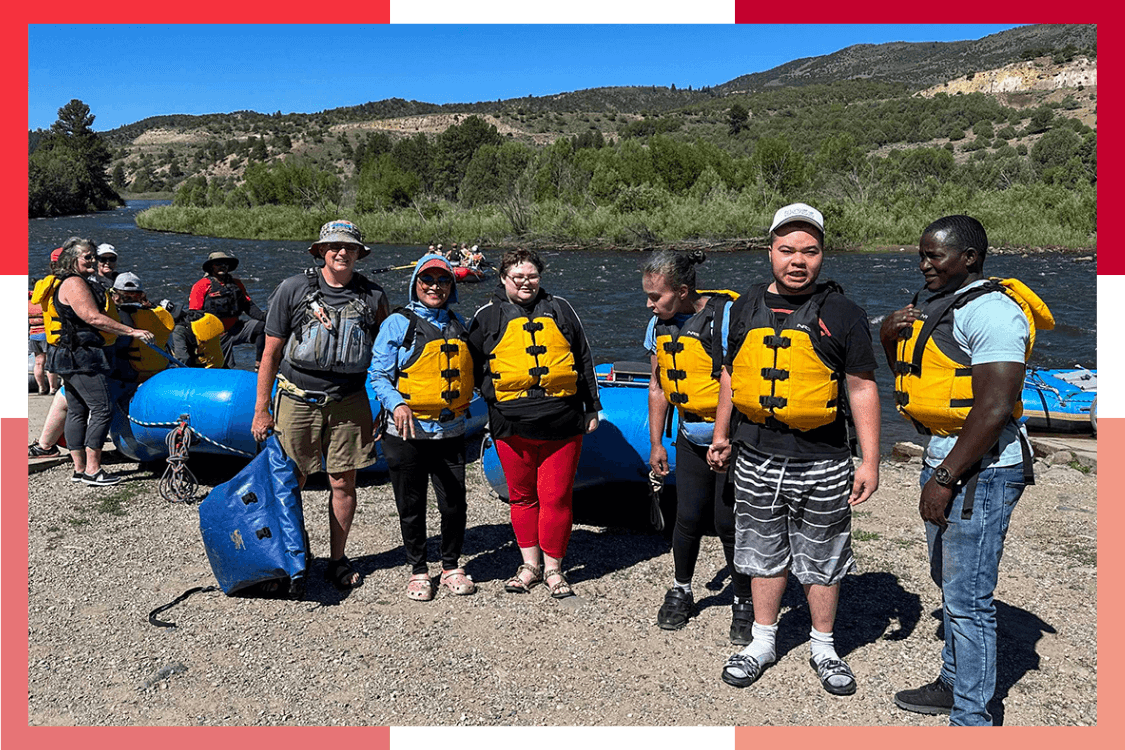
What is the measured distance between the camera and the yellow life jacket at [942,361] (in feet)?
8.91

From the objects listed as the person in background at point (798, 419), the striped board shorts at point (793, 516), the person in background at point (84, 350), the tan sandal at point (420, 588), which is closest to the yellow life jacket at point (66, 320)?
the person in background at point (84, 350)

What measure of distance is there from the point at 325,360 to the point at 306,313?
0.73 feet

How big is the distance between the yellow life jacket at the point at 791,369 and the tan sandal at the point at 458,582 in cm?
186

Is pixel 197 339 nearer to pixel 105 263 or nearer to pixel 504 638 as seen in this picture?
pixel 105 263

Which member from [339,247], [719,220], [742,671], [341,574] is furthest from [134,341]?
[719,220]

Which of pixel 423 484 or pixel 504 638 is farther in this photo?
pixel 423 484

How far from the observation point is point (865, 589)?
429 centimetres

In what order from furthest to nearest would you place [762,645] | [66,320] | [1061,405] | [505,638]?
1. [1061,405]
2. [66,320]
3. [505,638]
4. [762,645]

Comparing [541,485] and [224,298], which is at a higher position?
[224,298]

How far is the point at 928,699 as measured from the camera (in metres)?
3.19

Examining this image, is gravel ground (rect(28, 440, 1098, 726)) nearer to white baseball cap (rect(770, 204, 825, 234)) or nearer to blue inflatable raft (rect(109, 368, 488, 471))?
blue inflatable raft (rect(109, 368, 488, 471))

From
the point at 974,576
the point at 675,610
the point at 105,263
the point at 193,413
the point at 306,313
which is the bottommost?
the point at 675,610

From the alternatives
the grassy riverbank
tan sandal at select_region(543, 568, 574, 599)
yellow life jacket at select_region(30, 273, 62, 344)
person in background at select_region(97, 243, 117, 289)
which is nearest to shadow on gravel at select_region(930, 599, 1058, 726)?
tan sandal at select_region(543, 568, 574, 599)

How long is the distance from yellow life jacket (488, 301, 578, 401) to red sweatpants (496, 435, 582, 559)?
0.83ft
